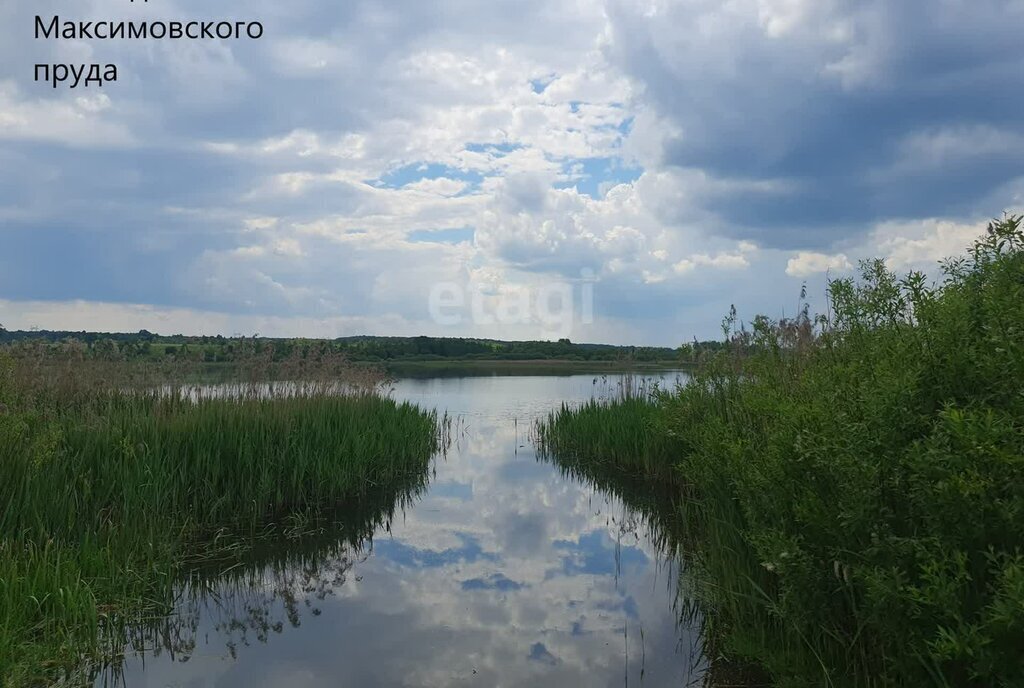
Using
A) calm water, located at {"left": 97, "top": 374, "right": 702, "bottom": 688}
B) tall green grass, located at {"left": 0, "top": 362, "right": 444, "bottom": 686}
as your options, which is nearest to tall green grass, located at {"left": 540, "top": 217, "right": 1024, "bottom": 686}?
calm water, located at {"left": 97, "top": 374, "right": 702, "bottom": 688}

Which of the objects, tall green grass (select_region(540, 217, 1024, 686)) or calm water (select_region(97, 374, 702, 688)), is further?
calm water (select_region(97, 374, 702, 688))

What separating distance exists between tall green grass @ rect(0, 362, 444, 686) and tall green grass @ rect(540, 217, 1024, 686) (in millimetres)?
4963

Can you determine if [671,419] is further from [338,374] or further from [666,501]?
[338,374]

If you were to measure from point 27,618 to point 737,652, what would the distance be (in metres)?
5.30

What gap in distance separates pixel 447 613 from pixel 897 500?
4345mm

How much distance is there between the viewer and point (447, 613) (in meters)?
6.36

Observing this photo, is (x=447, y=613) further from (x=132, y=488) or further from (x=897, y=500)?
(x=897, y=500)

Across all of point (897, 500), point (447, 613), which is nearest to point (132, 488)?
point (447, 613)

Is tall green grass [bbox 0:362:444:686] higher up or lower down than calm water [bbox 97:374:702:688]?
higher up

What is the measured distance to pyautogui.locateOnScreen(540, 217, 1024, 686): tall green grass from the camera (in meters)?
2.71

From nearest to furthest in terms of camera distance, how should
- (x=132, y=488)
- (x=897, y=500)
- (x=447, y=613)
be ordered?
(x=897, y=500) < (x=447, y=613) < (x=132, y=488)

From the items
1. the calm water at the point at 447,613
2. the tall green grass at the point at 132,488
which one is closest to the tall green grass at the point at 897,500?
the calm water at the point at 447,613

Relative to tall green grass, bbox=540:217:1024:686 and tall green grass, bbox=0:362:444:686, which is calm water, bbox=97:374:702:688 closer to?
tall green grass, bbox=0:362:444:686

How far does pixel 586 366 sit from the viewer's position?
68062 mm
